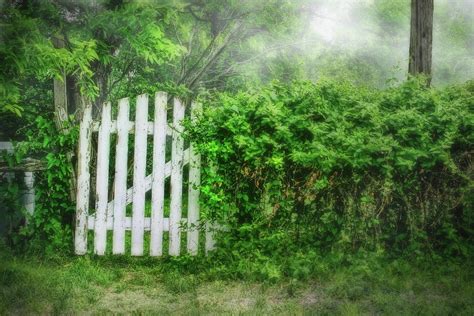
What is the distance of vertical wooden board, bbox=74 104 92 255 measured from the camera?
6453 millimetres

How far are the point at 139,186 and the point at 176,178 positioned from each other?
425 millimetres

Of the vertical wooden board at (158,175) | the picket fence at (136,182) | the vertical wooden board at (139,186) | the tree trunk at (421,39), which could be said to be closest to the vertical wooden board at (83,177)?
the picket fence at (136,182)

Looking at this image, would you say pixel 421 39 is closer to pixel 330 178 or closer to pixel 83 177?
pixel 330 178

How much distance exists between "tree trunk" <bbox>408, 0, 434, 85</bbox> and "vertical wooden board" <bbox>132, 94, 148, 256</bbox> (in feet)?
12.7

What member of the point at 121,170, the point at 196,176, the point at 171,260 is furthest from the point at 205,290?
the point at 121,170

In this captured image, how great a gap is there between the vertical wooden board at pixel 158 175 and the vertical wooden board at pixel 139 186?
0.36 ft

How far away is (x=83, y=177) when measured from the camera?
6.48 m

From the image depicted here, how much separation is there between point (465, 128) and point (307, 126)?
5.27 feet

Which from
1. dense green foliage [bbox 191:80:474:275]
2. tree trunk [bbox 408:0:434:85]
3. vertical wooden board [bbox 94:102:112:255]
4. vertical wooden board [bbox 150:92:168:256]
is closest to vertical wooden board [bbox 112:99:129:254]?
Result: vertical wooden board [bbox 94:102:112:255]

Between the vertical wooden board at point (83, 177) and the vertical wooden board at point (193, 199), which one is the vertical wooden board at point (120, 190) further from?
the vertical wooden board at point (193, 199)

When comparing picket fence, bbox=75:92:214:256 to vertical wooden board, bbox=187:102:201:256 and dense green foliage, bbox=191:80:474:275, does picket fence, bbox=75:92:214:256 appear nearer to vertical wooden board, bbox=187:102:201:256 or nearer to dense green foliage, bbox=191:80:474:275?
vertical wooden board, bbox=187:102:201:256

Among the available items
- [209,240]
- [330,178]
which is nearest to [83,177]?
[209,240]

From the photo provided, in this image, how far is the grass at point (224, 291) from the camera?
4766 mm

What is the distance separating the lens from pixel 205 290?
5.42 m
